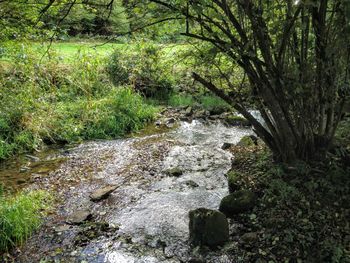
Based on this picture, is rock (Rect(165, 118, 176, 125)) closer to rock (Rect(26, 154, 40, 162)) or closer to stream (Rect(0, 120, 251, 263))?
stream (Rect(0, 120, 251, 263))

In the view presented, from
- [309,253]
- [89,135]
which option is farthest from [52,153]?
[309,253]

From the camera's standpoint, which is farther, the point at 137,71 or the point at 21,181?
the point at 137,71

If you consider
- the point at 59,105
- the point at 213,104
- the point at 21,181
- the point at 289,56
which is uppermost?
the point at 289,56

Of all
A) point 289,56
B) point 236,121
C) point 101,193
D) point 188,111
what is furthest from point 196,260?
point 188,111

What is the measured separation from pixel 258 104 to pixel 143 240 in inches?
103

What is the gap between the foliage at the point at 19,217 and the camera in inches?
194

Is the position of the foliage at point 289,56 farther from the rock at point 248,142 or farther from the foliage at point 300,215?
the rock at point 248,142

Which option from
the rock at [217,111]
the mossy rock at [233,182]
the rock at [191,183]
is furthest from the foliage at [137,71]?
the mossy rock at [233,182]

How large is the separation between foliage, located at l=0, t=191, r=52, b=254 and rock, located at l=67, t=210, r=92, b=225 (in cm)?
47

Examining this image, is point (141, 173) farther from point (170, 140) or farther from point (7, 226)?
point (7, 226)

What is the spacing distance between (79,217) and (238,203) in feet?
8.14

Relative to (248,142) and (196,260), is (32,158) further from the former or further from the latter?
(196,260)

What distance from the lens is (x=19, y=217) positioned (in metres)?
5.21

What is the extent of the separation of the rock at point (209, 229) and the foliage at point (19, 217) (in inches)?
95.1
